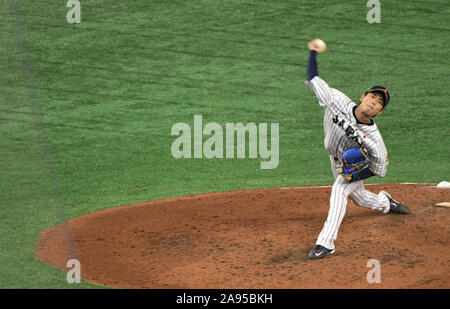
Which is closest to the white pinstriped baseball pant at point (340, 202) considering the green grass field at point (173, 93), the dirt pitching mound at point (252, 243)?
the dirt pitching mound at point (252, 243)

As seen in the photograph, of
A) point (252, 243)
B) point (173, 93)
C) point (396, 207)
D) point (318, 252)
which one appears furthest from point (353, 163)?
point (173, 93)

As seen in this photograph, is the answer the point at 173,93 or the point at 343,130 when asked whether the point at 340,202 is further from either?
the point at 173,93

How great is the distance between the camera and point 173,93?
12758 mm

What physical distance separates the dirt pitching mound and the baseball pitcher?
0.92 ft

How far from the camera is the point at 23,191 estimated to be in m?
9.56

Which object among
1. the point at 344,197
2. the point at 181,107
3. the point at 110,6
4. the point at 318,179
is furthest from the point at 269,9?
the point at 344,197

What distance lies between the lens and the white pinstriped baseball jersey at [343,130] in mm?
7305

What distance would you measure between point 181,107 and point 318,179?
121 inches

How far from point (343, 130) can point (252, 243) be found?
1.35m

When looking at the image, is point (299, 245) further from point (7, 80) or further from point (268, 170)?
point (7, 80)

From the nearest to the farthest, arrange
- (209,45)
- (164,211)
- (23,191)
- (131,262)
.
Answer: (131,262), (164,211), (23,191), (209,45)

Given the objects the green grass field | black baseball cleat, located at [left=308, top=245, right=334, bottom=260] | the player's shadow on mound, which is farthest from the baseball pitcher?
the green grass field

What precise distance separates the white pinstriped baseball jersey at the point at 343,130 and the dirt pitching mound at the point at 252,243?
0.80 meters

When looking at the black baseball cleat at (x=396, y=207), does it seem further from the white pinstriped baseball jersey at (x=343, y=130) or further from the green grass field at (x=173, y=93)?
the green grass field at (x=173, y=93)
